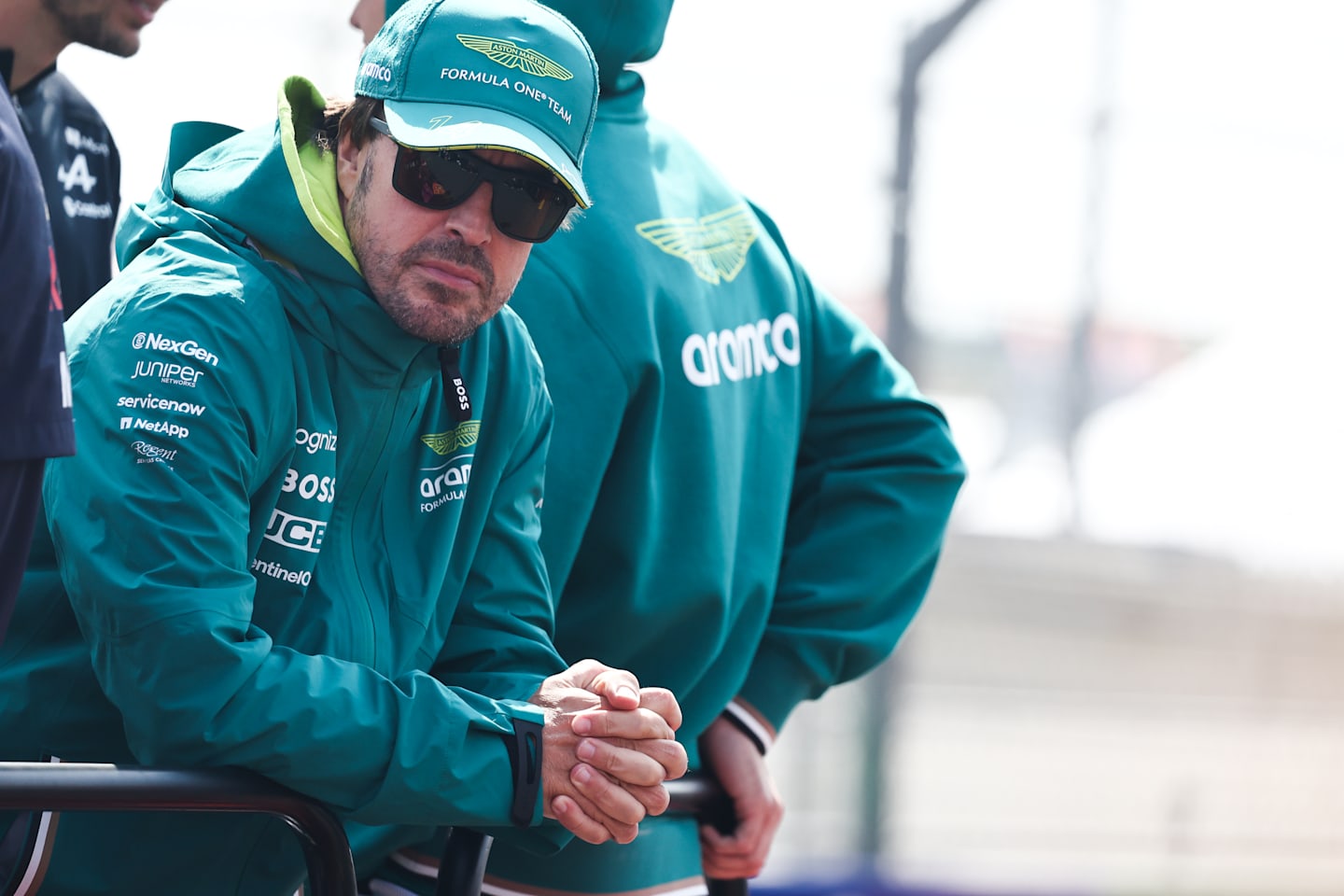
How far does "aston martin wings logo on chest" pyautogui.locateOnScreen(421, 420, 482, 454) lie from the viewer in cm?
201

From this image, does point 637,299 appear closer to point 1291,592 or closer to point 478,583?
point 478,583

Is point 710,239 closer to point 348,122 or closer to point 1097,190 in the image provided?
point 348,122

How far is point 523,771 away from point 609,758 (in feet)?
0.33

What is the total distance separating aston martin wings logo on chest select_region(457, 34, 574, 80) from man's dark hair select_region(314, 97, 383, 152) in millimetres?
131

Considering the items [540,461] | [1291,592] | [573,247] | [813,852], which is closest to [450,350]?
[540,461]

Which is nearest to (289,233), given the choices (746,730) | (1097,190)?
(746,730)

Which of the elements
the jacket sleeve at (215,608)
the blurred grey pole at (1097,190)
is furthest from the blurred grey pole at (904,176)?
the jacket sleeve at (215,608)

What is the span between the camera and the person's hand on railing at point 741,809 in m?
2.57

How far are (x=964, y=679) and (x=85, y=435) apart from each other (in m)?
14.3

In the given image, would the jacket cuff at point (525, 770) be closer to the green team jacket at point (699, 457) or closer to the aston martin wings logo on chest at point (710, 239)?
the green team jacket at point (699, 457)

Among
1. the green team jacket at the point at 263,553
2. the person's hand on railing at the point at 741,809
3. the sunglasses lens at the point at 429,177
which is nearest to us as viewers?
the green team jacket at the point at 263,553

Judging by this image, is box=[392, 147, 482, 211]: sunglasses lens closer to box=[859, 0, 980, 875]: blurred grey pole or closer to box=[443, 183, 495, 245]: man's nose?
box=[443, 183, 495, 245]: man's nose

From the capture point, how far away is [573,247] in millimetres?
2350

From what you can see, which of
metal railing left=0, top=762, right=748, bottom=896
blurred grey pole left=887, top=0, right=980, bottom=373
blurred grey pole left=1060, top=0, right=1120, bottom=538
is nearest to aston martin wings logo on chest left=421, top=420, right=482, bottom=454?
metal railing left=0, top=762, right=748, bottom=896
